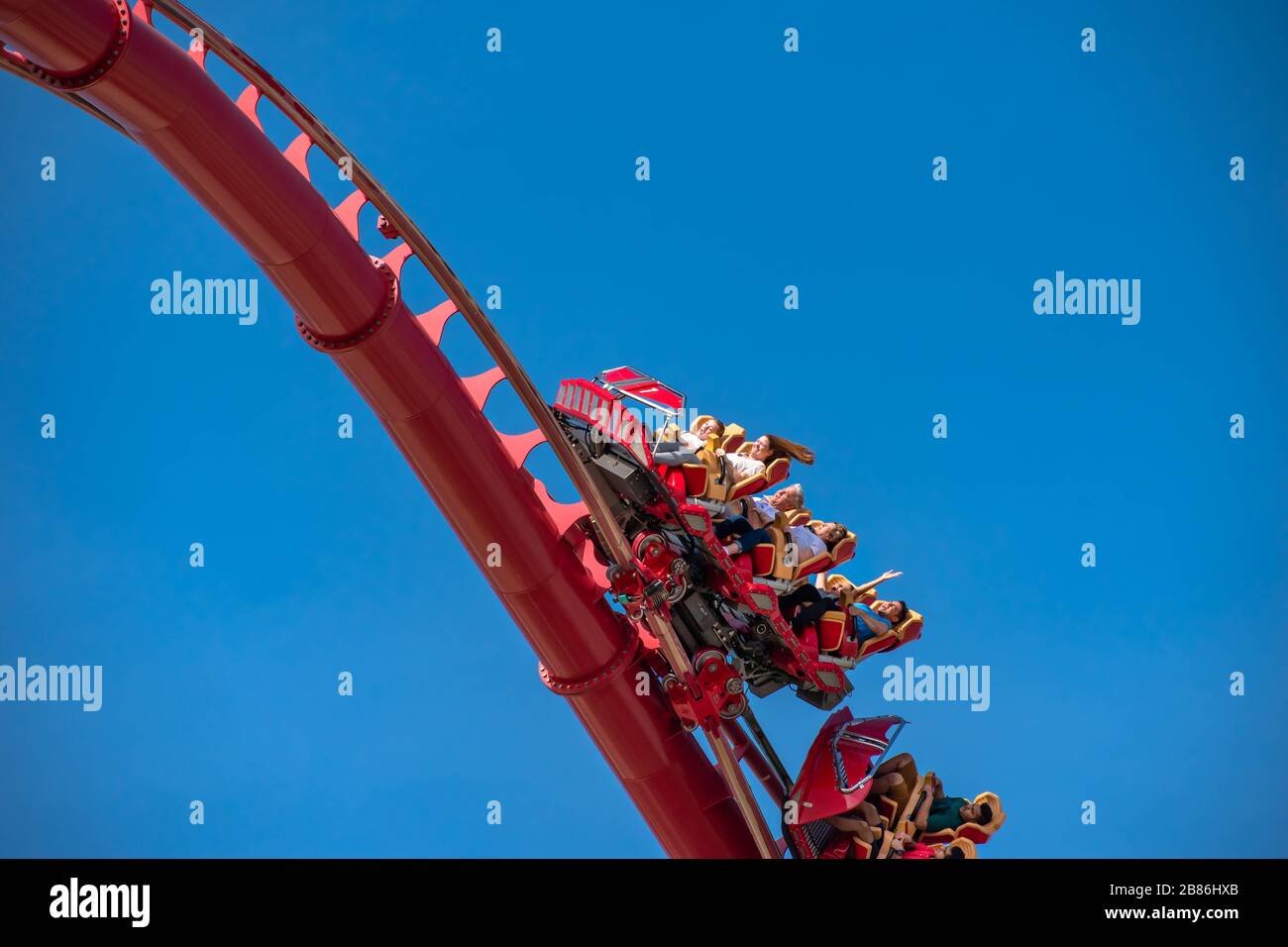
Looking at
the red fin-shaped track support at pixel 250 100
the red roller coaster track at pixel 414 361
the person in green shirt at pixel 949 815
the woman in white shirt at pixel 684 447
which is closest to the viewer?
the red roller coaster track at pixel 414 361

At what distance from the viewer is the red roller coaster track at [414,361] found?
13078mm

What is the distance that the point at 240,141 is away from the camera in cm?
1366

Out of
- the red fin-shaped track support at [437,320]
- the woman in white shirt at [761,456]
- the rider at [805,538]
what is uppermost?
the red fin-shaped track support at [437,320]

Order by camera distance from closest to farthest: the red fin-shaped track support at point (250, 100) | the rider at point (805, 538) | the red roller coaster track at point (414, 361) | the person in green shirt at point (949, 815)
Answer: the red roller coaster track at point (414, 361) < the red fin-shaped track support at point (250, 100) < the rider at point (805, 538) < the person in green shirt at point (949, 815)

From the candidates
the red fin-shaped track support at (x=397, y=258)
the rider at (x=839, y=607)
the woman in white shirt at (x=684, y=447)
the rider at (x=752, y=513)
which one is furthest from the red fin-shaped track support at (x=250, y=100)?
the rider at (x=839, y=607)

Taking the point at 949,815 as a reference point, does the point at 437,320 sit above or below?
above

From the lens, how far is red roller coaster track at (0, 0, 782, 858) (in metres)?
13.1

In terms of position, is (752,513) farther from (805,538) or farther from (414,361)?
(414,361)

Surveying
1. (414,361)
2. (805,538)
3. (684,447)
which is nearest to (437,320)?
(414,361)

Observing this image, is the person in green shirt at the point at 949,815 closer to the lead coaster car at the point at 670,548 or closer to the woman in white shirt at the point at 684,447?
the lead coaster car at the point at 670,548

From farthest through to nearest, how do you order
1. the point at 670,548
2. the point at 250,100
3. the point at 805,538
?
the point at 805,538 → the point at 670,548 → the point at 250,100

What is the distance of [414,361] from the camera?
14.8 meters

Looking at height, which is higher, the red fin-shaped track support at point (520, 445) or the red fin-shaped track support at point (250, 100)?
the red fin-shaped track support at point (250, 100)
